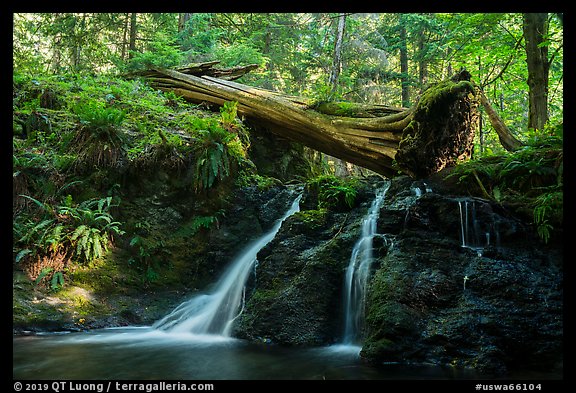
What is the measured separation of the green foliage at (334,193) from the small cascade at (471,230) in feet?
6.29

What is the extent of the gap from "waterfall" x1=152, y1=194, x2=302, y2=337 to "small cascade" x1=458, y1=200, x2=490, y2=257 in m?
3.44

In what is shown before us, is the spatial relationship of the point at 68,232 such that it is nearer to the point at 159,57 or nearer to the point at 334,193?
the point at 334,193

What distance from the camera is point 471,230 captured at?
511cm

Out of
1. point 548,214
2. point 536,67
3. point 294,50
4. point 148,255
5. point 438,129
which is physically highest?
point 294,50

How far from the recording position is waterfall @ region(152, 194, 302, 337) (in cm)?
604

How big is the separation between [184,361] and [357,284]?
7.93 ft

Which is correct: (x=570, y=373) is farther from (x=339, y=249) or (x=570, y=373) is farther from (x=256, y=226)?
(x=256, y=226)

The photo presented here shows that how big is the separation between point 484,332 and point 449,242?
1276 mm

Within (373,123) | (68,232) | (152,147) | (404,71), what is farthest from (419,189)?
(404,71)

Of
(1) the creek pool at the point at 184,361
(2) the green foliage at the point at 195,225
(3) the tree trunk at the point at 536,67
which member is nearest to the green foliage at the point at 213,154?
(2) the green foliage at the point at 195,225

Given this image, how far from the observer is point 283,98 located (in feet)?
30.9

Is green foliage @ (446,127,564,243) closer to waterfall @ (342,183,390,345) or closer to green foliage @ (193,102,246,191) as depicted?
waterfall @ (342,183,390,345)

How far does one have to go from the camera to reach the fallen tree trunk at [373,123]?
649 cm

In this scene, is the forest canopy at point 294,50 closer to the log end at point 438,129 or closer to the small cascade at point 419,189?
the log end at point 438,129
